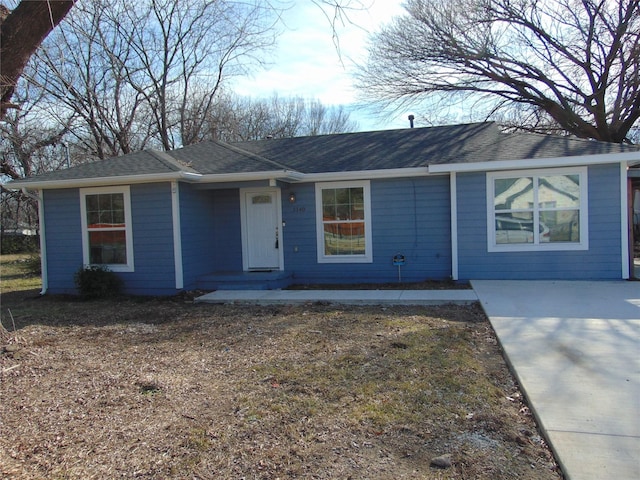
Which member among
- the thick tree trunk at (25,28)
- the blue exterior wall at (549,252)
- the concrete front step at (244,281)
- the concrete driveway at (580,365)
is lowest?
the concrete driveway at (580,365)

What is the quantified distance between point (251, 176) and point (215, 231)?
216 cm

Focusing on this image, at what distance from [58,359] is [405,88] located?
60.4ft

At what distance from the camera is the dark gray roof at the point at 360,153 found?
9.38 metres

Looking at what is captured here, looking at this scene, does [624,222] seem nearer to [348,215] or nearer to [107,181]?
[348,215]

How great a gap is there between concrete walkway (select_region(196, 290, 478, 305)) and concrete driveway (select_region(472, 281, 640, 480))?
581mm

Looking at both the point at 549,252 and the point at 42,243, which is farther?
the point at 42,243

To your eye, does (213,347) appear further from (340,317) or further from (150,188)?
(150,188)

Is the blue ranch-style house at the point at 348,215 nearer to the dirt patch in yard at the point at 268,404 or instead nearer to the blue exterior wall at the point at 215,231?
the blue exterior wall at the point at 215,231

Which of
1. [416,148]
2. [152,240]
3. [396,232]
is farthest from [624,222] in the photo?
[152,240]

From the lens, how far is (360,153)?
36.2ft

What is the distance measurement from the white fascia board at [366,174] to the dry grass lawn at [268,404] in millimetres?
3875

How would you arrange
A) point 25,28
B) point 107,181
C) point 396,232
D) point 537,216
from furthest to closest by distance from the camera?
point 396,232 < point 107,181 < point 537,216 < point 25,28

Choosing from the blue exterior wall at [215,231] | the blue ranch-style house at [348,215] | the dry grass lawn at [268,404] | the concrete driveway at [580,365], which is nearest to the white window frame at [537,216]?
the blue ranch-style house at [348,215]

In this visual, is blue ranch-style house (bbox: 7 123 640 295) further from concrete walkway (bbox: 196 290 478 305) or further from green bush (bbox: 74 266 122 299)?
concrete walkway (bbox: 196 290 478 305)
